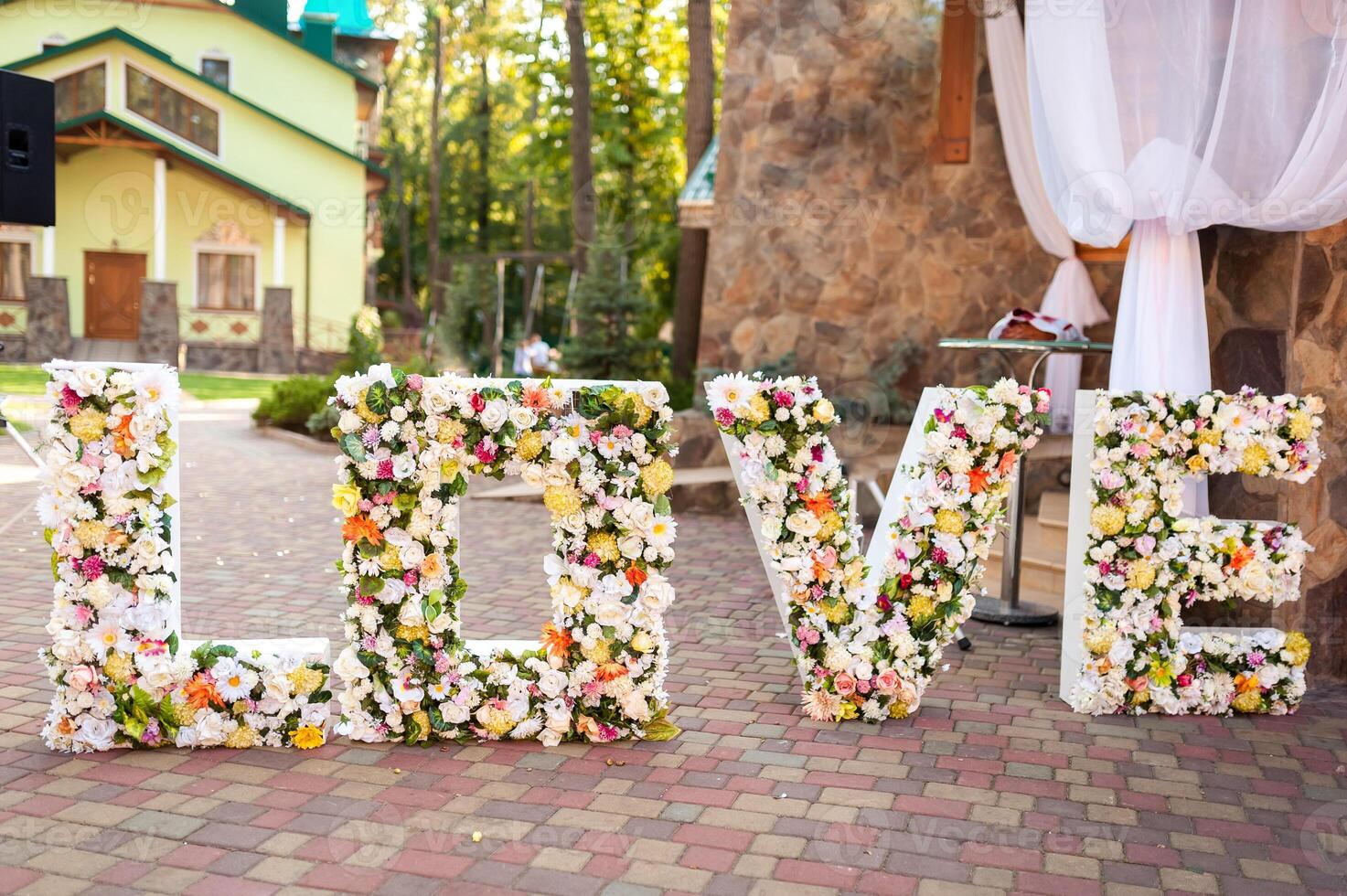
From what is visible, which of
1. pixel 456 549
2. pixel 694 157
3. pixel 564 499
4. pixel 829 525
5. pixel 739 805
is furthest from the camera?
pixel 694 157

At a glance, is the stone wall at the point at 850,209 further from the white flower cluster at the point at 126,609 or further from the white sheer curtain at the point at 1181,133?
the white flower cluster at the point at 126,609

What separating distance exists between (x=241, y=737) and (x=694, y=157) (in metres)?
11.3

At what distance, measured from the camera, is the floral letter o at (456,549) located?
3.95 metres

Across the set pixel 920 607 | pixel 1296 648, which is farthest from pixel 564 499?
pixel 1296 648

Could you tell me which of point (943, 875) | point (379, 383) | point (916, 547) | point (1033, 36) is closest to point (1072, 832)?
point (943, 875)

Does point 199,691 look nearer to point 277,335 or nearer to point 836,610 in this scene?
point 836,610

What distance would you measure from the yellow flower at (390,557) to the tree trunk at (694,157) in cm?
916

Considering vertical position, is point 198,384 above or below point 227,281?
below

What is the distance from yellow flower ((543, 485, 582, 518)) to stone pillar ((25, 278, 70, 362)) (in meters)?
22.3

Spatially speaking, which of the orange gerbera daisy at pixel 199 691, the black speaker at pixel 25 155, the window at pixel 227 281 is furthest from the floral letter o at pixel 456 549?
the window at pixel 227 281

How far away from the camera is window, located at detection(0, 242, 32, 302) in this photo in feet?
77.6

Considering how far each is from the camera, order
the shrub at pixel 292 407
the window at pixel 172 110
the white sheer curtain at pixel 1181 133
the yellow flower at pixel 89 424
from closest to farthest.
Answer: the yellow flower at pixel 89 424
the white sheer curtain at pixel 1181 133
the shrub at pixel 292 407
the window at pixel 172 110

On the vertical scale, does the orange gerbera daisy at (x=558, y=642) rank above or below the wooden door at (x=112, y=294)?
below

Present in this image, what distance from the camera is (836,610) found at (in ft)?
14.4
